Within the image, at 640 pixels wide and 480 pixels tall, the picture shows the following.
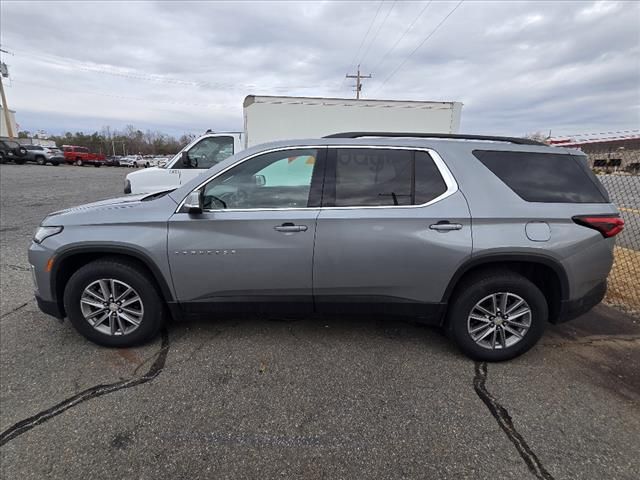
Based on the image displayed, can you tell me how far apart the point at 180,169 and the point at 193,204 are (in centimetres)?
496

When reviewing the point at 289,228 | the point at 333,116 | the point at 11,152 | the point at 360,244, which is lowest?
the point at 360,244

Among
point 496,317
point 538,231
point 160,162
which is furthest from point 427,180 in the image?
point 160,162

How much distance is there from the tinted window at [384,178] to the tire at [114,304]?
5.73 feet

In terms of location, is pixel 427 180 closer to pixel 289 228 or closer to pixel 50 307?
pixel 289 228

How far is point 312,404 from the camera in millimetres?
2412

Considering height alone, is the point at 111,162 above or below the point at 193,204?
Result: above

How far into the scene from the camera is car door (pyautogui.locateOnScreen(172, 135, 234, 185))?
23.5 ft

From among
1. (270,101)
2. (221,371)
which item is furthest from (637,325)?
(270,101)

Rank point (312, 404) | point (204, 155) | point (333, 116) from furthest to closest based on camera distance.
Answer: point (333, 116), point (204, 155), point (312, 404)

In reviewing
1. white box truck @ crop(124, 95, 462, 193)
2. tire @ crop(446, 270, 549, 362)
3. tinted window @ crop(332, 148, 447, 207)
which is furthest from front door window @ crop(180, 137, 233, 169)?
tire @ crop(446, 270, 549, 362)

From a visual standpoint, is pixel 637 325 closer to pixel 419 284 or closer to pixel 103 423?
pixel 419 284

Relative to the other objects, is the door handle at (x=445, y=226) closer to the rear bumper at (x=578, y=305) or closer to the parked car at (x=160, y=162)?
the rear bumper at (x=578, y=305)

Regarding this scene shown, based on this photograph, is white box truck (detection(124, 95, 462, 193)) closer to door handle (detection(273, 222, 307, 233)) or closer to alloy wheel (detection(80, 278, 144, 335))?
alloy wheel (detection(80, 278, 144, 335))

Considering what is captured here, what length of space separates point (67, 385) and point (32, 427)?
403 mm
